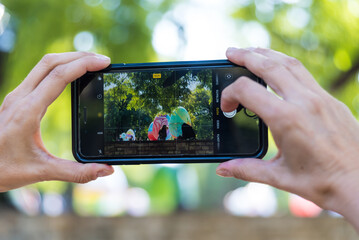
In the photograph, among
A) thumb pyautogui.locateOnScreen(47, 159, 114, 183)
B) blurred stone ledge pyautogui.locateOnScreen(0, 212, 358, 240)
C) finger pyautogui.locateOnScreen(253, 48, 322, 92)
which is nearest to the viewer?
finger pyautogui.locateOnScreen(253, 48, 322, 92)

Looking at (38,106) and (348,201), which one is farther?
(38,106)

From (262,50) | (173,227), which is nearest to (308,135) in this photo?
(262,50)

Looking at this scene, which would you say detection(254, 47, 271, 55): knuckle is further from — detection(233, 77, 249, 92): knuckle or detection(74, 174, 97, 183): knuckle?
detection(74, 174, 97, 183): knuckle

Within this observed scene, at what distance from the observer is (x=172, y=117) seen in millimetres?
1391

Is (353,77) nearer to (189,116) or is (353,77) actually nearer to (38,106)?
(189,116)

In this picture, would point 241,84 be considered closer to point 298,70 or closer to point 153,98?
point 298,70

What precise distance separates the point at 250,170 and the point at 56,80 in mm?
640

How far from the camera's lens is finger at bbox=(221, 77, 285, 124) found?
3.21 ft

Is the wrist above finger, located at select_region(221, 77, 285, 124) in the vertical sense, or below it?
below

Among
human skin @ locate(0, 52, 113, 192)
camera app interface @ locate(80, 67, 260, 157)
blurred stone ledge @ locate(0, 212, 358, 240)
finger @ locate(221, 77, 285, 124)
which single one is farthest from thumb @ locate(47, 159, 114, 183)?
blurred stone ledge @ locate(0, 212, 358, 240)

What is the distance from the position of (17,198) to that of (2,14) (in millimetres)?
2960

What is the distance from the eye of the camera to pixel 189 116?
54.7 inches

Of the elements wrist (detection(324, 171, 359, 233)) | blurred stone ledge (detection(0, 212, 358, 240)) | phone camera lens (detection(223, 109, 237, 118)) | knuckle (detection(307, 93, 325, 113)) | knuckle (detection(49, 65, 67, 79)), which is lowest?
blurred stone ledge (detection(0, 212, 358, 240))

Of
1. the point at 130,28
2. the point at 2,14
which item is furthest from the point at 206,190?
the point at 2,14
